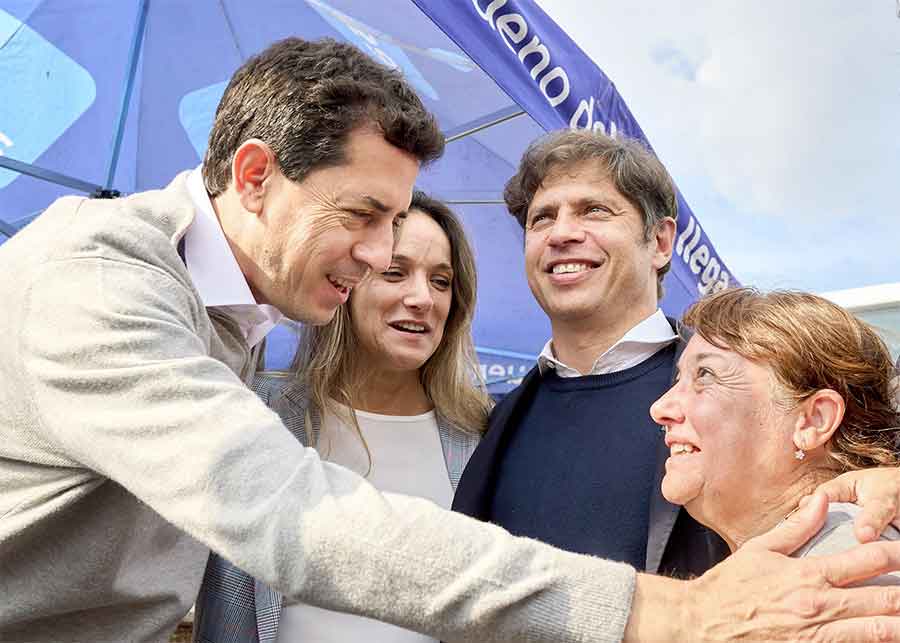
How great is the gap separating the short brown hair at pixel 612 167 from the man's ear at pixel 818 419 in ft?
4.12

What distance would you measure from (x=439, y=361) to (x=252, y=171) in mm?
1349

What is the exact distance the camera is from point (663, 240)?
3301 mm

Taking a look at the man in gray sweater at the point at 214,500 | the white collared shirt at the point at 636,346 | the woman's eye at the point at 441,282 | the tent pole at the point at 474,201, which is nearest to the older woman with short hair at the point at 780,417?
the man in gray sweater at the point at 214,500

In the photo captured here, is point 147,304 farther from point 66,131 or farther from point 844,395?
point 66,131

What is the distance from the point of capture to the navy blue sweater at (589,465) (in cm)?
247

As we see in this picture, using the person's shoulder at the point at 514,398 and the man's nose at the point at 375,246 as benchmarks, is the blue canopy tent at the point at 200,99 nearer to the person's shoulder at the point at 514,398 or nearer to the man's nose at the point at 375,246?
the person's shoulder at the point at 514,398

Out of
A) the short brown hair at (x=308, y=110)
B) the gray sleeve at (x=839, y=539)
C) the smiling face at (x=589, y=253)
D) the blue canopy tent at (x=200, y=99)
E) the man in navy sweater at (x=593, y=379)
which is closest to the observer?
the gray sleeve at (x=839, y=539)

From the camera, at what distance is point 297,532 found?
3.96 ft

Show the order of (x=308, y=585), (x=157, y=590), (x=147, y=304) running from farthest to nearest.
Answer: (x=157, y=590) < (x=147, y=304) < (x=308, y=585)

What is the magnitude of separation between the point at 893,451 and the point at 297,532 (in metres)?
1.45

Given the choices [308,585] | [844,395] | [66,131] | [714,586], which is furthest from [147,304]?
[66,131]

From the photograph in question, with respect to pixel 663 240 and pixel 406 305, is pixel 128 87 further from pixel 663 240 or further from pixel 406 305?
pixel 663 240

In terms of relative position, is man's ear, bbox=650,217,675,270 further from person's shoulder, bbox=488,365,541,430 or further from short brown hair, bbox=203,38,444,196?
short brown hair, bbox=203,38,444,196

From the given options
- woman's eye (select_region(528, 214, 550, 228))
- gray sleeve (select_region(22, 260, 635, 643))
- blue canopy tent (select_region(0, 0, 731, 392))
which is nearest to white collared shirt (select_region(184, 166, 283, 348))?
gray sleeve (select_region(22, 260, 635, 643))
